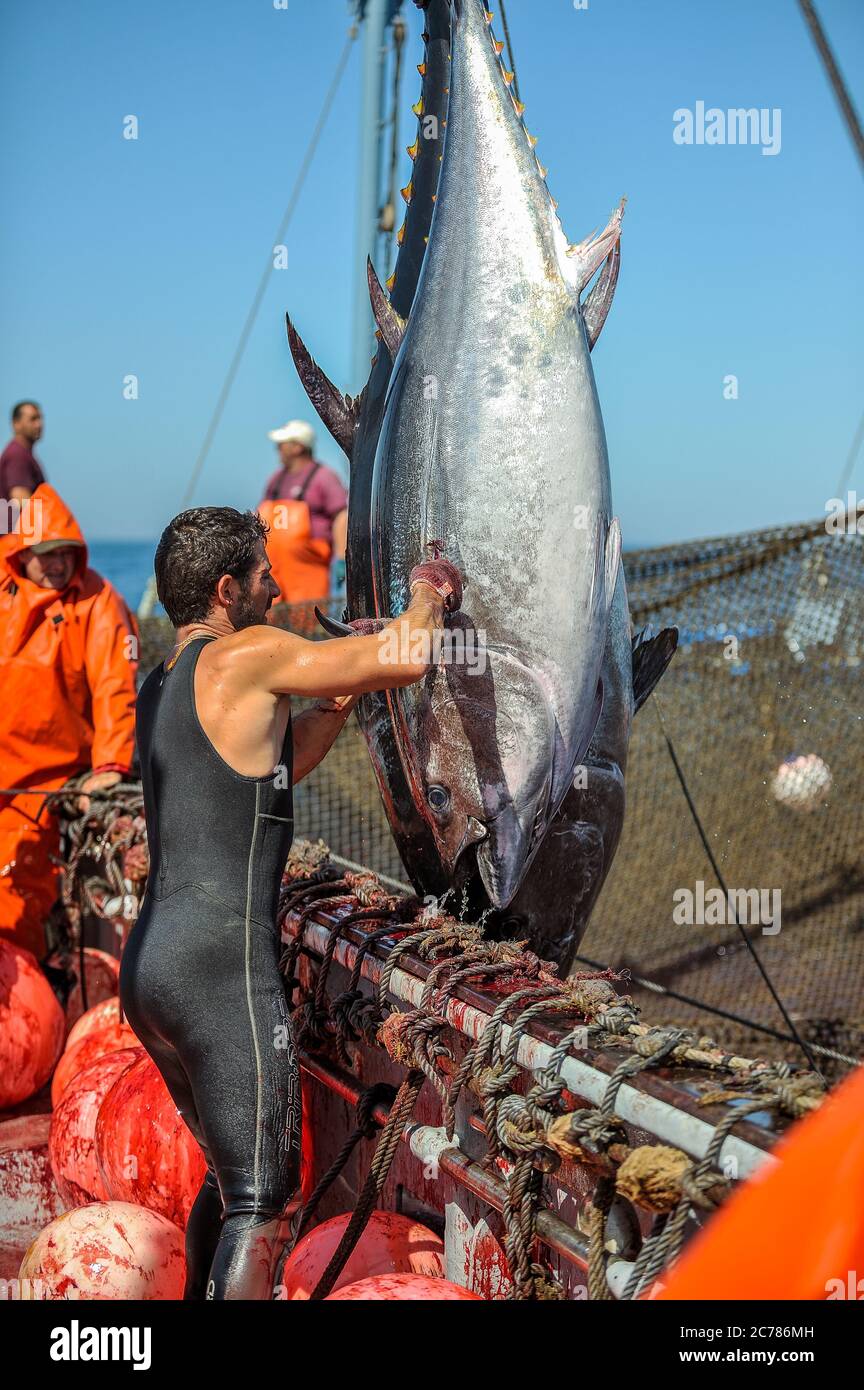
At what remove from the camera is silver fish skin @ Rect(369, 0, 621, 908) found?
253 centimetres

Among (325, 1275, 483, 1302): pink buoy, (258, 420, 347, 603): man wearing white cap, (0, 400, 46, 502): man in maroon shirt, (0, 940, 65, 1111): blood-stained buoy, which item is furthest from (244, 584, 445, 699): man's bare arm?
(258, 420, 347, 603): man wearing white cap

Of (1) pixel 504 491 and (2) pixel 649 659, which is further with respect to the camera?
(2) pixel 649 659

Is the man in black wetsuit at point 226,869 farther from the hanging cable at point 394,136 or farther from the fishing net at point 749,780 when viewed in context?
the hanging cable at point 394,136

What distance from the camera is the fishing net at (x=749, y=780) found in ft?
18.1

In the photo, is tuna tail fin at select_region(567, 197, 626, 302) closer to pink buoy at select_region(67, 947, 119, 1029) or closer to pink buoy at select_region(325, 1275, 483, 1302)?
pink buoy at select_region(325, 1275, 483, 1302)

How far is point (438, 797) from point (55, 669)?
8.89ft

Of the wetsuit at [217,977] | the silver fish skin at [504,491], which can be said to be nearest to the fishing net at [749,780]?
the silver fish skin at [504,491]

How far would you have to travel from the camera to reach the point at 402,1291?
209 cm

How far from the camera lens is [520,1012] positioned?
2.08m

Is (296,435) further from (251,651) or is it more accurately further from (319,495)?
(251,651)

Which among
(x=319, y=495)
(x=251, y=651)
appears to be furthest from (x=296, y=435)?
(x=251, y=651)

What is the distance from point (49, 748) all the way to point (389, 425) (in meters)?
2.74

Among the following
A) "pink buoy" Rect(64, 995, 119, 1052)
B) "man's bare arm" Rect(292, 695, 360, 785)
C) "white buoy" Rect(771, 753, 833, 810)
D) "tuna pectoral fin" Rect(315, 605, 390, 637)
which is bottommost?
"pink buoy" Rect(64, 995, 119, 1052)
